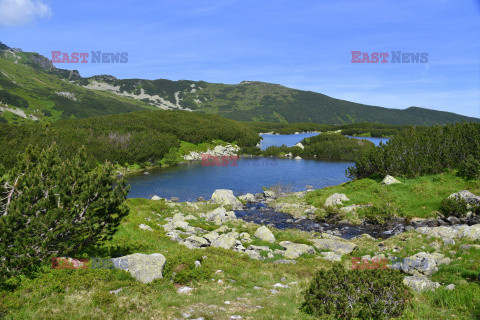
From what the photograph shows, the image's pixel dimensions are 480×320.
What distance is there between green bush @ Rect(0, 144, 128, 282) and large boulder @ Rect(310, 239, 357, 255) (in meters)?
16.3

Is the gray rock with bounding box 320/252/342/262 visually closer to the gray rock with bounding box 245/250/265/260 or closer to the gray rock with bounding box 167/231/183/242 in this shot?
the gray rock with bounding box 245/250/265/260

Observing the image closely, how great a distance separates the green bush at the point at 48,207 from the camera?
418 inches

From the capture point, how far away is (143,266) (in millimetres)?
12953

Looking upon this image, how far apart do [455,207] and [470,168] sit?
28.9ft

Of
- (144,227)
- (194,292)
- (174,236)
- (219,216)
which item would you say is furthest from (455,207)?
(144,227)

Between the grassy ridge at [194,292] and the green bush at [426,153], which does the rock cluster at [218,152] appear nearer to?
the green bush at [426,153]

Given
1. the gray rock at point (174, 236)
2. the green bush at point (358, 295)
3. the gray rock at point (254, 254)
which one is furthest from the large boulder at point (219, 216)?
the green bush at point (358, 295)

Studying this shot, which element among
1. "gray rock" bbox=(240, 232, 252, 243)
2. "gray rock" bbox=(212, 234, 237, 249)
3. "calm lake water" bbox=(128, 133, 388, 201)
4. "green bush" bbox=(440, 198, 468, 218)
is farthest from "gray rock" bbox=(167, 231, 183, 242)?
"green bush" bbox=(440, 198, 468, 218)

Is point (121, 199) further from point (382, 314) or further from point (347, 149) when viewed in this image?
point (347, 149)

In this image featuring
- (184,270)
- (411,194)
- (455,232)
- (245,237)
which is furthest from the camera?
(411,194)

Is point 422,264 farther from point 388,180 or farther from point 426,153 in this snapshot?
point 426,153

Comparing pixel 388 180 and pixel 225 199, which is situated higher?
pixel 388 180

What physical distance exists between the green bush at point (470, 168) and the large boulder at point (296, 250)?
25478 millimetres

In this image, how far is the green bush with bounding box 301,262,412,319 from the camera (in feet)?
29.5
